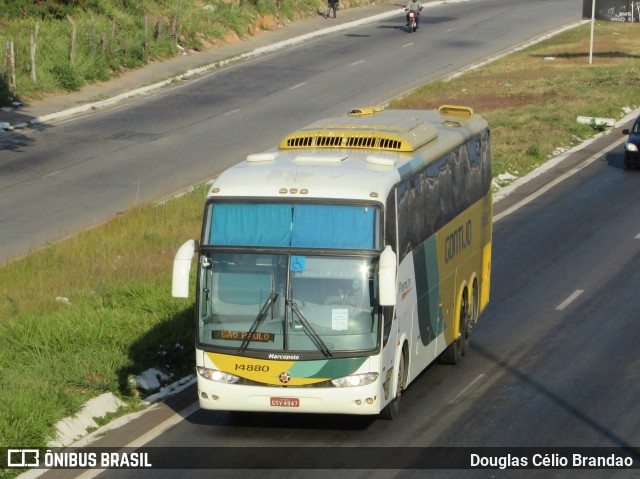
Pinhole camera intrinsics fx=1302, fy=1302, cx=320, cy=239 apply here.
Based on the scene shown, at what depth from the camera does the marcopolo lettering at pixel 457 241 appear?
54.4 ft

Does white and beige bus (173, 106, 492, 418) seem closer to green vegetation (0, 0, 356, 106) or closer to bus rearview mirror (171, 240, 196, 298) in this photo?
bus rearview mirror (171, 240, 196, 298)

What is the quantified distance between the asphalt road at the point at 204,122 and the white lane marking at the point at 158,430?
10.7m

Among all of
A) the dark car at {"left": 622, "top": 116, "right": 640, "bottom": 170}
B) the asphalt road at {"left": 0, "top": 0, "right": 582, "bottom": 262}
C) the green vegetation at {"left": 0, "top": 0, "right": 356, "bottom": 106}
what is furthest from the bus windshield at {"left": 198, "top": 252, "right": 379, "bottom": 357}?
the green vegetation at {"left": 0, "top": 0, "right": 356, "bottom": 106}

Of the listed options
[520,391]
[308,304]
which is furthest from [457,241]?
[308,304]

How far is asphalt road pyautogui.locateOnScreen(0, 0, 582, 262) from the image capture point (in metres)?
30.3

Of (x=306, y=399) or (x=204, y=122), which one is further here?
(x=204, y=122)

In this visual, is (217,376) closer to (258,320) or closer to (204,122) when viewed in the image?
(258,320)

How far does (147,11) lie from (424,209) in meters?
42.6

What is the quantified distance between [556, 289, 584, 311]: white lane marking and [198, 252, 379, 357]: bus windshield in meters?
7.60

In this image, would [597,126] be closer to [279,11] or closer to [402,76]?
[402,76]

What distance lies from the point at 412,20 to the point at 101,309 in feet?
158

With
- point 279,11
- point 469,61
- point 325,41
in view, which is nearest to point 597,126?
point 469,61

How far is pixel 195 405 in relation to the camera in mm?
15102

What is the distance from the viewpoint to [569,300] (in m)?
20.8
